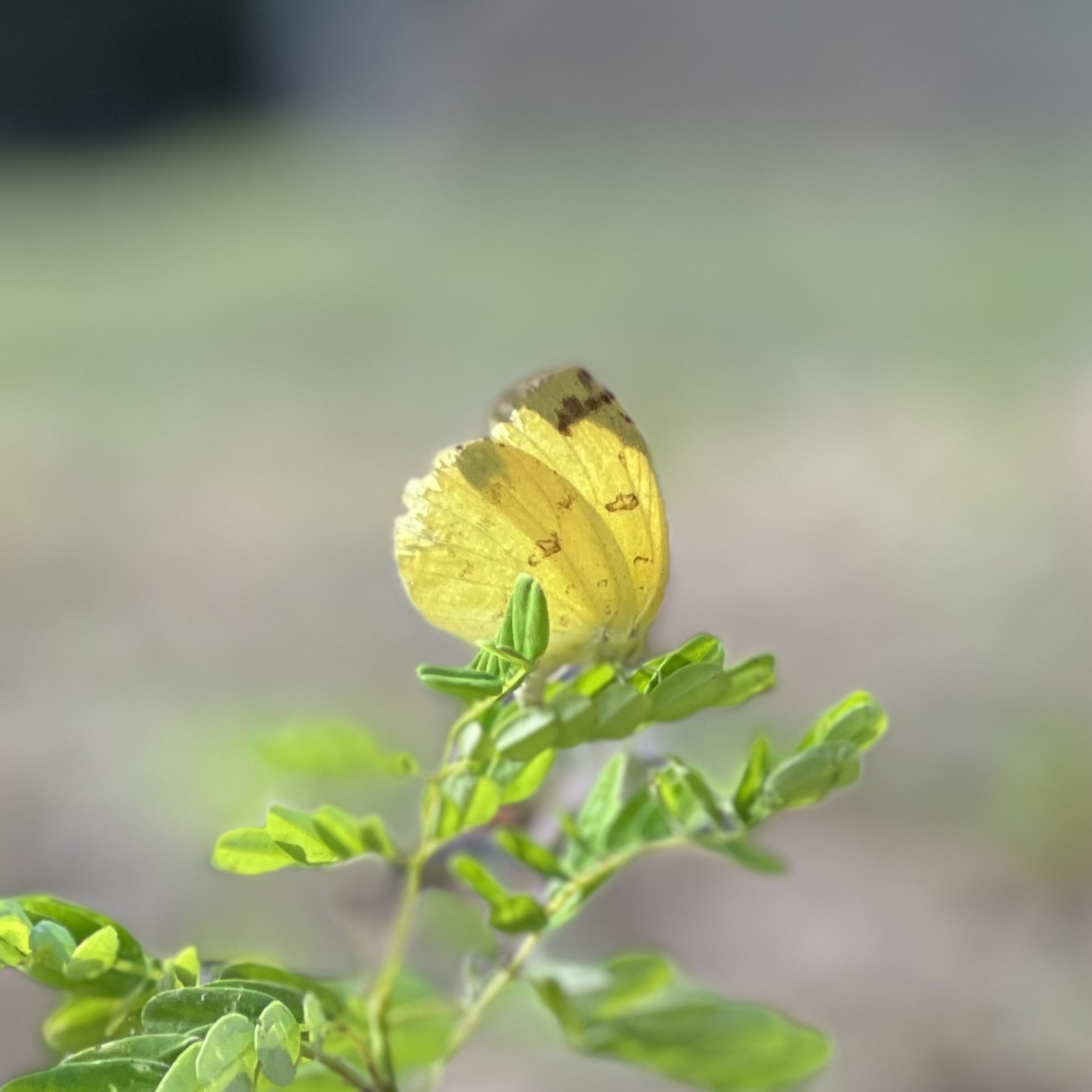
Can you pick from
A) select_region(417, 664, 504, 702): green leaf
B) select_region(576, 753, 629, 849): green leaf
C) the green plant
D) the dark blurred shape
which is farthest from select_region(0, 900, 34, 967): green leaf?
the dark blurred shape

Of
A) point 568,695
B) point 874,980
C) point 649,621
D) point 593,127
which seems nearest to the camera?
point 568,695

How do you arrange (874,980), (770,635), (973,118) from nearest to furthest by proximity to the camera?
(874,980) → (770,635) → (973,118)

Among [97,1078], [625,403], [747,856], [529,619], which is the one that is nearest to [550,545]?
[529,619]

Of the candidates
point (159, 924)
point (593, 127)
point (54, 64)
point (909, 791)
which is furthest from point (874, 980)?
point (54, 64)

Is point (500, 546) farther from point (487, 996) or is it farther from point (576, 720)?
point (487, 996)

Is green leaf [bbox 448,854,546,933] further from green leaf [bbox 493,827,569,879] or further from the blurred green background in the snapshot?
the blurred green background

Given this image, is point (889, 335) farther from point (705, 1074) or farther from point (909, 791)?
point (705, 1074)

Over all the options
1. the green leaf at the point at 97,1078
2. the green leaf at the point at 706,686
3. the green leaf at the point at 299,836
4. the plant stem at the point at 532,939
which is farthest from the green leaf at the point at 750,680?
the green leaf at the point at 97,1078

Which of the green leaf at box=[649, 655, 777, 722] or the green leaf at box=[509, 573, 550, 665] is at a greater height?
the green leaf at box=[509, 573, 550, 665]

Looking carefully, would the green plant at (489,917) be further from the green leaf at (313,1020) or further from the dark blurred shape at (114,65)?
the dark blurred shape at (114,65)
